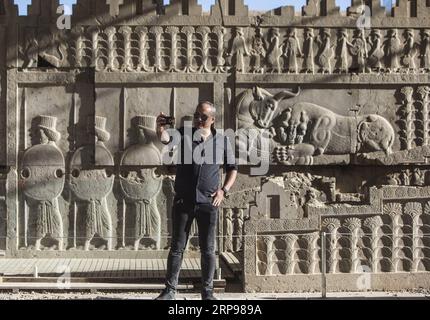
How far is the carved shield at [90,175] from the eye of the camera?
516 inches

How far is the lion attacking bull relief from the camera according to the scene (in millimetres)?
13344

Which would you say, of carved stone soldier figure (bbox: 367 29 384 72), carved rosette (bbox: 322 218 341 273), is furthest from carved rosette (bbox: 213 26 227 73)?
carved rosette (bbox: 322 218 341 273)

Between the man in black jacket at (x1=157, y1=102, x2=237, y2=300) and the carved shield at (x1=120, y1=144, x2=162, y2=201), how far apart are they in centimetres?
599

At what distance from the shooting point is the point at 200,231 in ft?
23.7

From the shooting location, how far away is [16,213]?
42.8ft

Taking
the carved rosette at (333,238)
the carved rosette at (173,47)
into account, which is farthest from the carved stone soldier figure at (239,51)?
the carved rosette at (333,238)

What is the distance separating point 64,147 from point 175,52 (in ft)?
9.79

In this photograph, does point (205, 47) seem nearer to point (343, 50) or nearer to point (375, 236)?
point (343, 50)

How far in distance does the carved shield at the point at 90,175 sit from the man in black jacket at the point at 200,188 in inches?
242

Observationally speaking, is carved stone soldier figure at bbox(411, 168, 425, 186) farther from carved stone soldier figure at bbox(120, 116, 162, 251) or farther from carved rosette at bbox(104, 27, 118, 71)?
carved rosette at bbox(104, 27, 118, 71)

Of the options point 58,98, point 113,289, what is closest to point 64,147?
point 58,98

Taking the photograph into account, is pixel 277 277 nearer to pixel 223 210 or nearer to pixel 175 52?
pixel 223 210

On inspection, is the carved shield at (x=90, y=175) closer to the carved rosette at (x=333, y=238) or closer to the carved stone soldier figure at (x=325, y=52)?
the carved stone soldier figure at (x=325, y=52)

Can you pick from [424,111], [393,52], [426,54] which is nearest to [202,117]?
[393,52]
